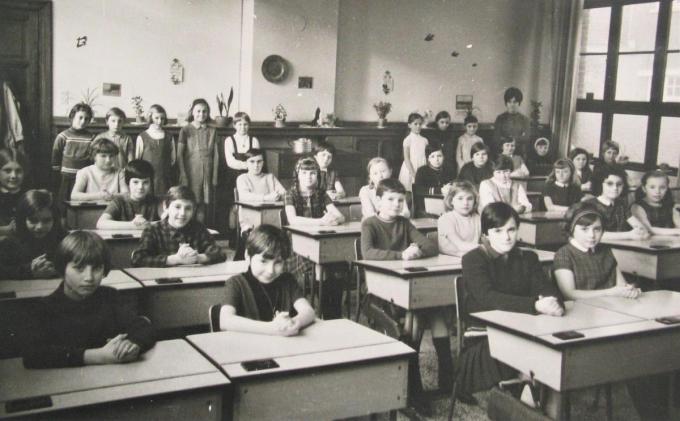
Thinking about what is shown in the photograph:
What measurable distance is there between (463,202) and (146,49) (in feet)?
14.3

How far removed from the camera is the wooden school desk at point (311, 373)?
2.19m

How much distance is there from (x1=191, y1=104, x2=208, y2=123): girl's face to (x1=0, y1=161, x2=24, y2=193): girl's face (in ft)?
9.49

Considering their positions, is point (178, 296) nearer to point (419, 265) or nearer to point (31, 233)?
point (31, 233)

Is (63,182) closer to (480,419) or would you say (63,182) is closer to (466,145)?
(480,419)

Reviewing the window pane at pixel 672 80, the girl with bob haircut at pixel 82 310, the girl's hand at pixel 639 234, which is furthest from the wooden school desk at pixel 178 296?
the window pane at pixel 672 80

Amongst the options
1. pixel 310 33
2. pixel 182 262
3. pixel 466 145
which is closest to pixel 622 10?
pixel 466 145

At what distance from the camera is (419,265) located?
3830 millimetres

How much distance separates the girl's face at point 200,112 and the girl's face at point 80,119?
1063 mm

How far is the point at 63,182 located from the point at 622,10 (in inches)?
272

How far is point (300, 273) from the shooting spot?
15.5ft

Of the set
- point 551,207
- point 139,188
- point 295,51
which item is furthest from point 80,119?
point 551,207

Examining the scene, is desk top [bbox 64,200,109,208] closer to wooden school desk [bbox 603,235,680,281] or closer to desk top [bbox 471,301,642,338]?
desk top [bbox 471,301,642,338]

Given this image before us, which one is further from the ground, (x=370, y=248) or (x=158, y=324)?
(x=370, y=248)

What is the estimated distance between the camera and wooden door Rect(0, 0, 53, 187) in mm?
6875
